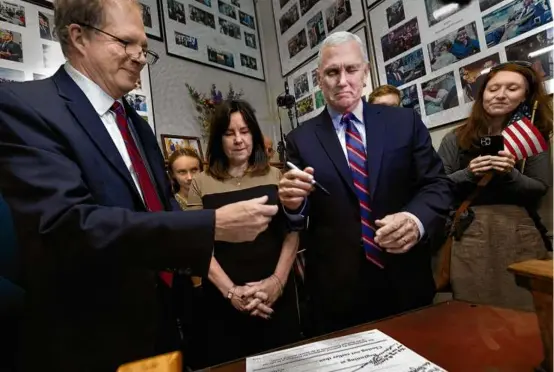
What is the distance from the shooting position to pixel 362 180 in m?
1.25

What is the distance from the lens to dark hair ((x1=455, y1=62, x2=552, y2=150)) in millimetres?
1492

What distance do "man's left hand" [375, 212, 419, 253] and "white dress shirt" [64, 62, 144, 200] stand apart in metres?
0.66

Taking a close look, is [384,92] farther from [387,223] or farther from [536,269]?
[536,269]

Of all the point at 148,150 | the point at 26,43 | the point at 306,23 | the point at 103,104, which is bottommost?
the point at 148,150

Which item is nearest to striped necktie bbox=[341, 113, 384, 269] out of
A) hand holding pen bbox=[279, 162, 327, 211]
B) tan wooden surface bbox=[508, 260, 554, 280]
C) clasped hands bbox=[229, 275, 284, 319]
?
hand holding pen bbox=[279, 162, 327, 211]

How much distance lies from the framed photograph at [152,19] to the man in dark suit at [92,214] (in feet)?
6.39

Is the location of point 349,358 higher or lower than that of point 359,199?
lower

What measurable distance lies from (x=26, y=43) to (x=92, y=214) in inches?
79.0

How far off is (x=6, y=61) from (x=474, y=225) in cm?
255

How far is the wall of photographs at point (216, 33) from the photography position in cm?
296

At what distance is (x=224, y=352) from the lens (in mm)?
1415

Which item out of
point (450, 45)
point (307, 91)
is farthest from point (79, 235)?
point (307, 91)

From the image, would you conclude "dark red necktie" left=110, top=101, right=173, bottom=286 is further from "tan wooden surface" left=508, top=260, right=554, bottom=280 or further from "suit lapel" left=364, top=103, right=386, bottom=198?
"tan wooden surface" left=508, top=260, right=554, bottom=280

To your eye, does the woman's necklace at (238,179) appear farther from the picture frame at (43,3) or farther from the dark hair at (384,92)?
the picture frame at (43,3)
